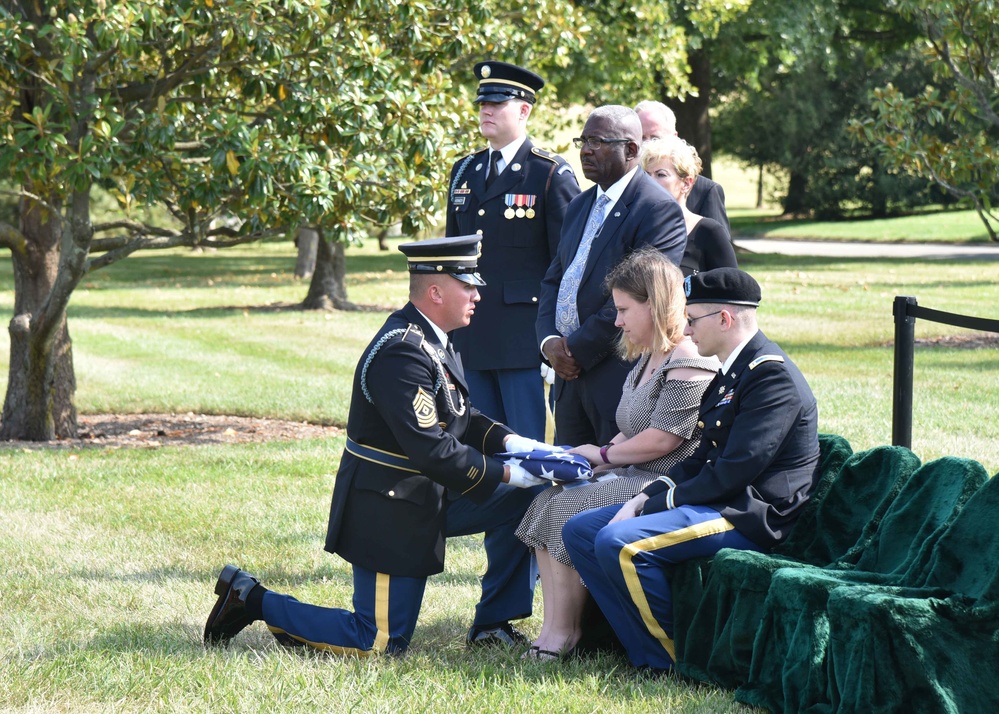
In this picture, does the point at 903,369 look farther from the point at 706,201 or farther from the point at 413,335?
the point at 413,335

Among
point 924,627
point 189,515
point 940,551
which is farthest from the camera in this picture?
point 189,515

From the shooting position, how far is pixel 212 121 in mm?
7645

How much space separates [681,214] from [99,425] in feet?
22.8

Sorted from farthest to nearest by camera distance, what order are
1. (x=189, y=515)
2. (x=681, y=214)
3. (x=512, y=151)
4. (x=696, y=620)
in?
(x=189, y=515), (x=512, y=151), (x=681, y=214), (x=696, y=620)

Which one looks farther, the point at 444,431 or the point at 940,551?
the point at 444,431

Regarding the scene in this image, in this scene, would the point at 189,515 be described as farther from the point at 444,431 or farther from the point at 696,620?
the point at 696,620

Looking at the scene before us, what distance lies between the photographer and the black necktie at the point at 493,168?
5824 mm

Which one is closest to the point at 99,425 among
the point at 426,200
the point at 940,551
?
the point at 426,200

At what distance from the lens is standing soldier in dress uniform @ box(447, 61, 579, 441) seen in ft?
18.7

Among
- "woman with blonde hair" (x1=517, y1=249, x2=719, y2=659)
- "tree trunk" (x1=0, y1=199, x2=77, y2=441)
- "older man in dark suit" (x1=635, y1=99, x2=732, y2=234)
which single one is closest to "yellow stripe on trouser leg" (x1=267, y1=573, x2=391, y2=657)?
"woman with blonde hair" (x1=517, y1=249, x2=719, y2=659)

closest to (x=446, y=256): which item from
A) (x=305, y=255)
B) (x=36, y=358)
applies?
(x=36, y=358)

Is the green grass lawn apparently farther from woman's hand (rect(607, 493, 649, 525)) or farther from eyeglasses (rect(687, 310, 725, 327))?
eyeglasses (rect(687, 310, 725, 327))

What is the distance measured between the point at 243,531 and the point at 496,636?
2146 mm

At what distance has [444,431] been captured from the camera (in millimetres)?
4332
